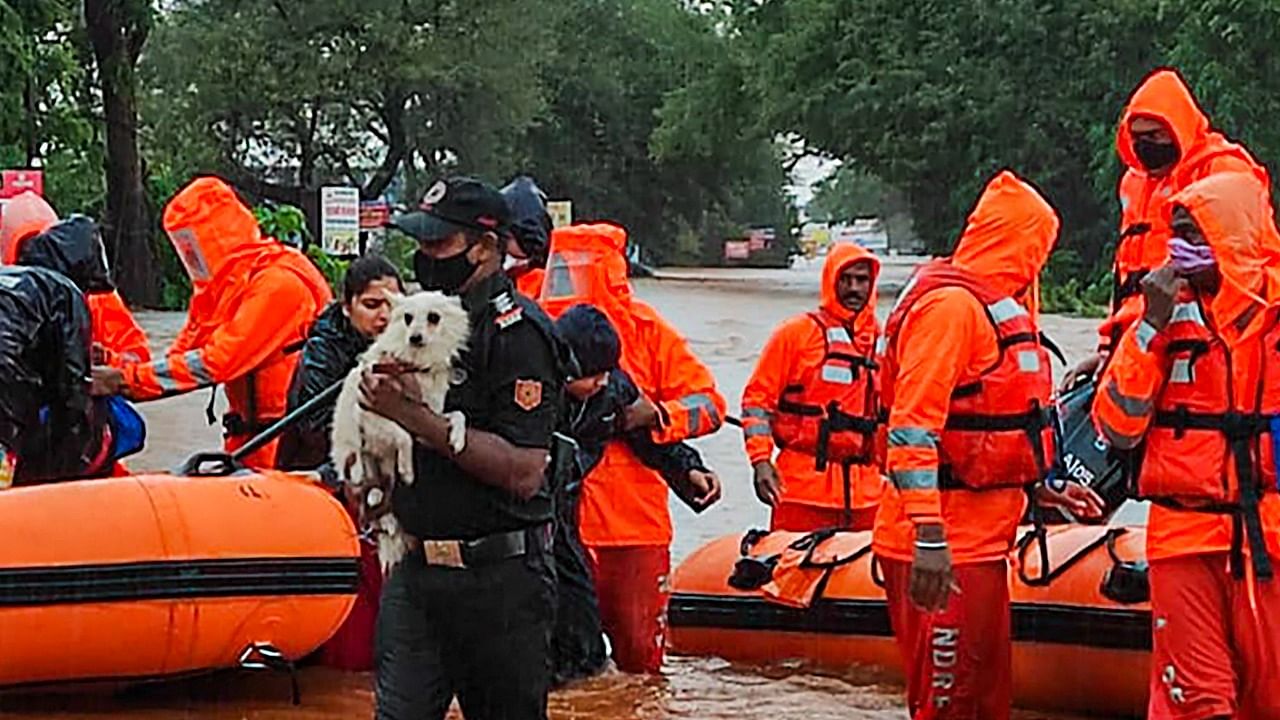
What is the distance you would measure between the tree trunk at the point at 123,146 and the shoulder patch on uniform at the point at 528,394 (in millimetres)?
24403

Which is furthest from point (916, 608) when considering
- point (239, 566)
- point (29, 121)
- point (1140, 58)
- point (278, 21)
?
point (278, 21)

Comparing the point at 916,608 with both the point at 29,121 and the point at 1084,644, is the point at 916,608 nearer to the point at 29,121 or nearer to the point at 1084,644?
the point at 1084,644

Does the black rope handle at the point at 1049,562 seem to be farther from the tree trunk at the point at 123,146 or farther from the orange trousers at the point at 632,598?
the tree trunk at the point at 123,146

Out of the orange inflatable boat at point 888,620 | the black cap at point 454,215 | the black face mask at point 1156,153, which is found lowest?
the orange inflatable boat at point 888,620

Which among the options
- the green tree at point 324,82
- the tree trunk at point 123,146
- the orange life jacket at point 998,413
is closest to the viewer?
the orange life jacket at point 998,413

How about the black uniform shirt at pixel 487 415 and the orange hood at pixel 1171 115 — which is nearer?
the black uniform shirt at pixel 487 415

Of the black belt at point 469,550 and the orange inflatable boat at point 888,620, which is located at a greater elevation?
the black belt at point 469,550

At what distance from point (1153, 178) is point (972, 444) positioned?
1.35m

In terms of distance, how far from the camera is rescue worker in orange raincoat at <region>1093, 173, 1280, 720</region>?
15.6ft

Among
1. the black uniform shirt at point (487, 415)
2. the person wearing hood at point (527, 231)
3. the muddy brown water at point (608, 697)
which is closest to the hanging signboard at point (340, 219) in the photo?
the muddy brown water at point (608, 697)

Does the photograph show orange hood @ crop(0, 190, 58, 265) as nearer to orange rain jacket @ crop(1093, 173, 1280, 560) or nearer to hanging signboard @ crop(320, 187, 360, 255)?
orange rain jacket @ crop(1093, 173, 1280, 560)

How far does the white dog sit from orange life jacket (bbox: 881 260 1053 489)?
Result: 159cm

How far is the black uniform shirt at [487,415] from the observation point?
14.0 feet

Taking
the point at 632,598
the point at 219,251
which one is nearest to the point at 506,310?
the point at 632,598
